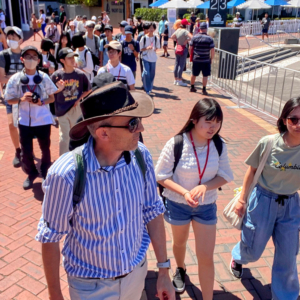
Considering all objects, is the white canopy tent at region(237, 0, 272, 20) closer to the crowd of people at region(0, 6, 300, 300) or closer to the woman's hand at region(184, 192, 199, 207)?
the crowd of people at region(0, 6, 300, 300)

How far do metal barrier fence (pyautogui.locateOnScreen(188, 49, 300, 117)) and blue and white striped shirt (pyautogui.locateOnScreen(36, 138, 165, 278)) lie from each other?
7.76m

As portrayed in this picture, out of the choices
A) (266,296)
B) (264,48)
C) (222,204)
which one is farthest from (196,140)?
(264,48)

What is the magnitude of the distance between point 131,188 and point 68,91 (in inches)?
146

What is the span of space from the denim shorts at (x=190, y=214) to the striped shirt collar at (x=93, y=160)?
3.68 feet

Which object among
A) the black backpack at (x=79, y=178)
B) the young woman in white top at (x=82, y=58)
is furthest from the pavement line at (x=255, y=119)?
the black backpack at (x=79, y=178)

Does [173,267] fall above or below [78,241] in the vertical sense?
below

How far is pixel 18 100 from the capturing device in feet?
16.3

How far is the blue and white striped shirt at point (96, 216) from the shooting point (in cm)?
190

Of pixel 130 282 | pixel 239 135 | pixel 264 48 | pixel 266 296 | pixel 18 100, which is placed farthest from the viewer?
pixel 264 48

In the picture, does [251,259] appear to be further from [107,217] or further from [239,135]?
[239,135]

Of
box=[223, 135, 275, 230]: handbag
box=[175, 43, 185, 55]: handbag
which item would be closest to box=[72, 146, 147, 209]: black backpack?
box=[223, 135, 275, 230]: handbag

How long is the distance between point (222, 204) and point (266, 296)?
1.77 m

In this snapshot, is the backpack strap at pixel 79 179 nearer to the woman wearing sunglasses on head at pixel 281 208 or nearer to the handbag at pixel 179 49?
the woman wearing sunglasses on head at pixel 281 208

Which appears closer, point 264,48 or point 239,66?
point 239,66
